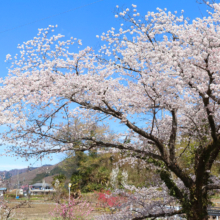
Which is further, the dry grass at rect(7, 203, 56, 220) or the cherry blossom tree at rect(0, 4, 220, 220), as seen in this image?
the dry grass at rect(7, 203, 56, 220)

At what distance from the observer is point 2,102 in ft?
20.1

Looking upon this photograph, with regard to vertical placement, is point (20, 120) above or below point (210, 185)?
above

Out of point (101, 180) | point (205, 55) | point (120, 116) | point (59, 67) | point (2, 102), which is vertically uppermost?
point (59, 67)

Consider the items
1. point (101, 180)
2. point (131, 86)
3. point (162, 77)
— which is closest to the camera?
point (162, 77)

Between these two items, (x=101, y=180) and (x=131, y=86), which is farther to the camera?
(x=101, y=180)

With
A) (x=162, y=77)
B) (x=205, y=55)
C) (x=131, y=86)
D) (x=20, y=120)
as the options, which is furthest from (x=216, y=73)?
(x=20, y=120)

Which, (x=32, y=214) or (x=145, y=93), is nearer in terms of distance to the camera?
(x=145, y=93)

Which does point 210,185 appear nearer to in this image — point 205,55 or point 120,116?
point 120,116

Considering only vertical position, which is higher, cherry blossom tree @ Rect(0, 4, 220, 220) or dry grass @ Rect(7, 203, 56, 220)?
cherry blossom tree @ Rect(0, 4, 220, 220)

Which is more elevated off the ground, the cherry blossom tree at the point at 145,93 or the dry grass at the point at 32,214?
the cherry blossom tree at the point at 145,93

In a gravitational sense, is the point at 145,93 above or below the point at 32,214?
above

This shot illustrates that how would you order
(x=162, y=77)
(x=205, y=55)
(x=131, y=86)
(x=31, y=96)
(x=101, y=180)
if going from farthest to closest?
1. (x=101, y=180)
2. (x=131, y=86)
3. (x=31, y=96)
4. (x=162, y=77)
5. (x=205, y=55)

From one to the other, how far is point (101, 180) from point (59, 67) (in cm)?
2148

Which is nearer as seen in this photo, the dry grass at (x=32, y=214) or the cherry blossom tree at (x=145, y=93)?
the cherry blossom tree at (x=145, y=93)
